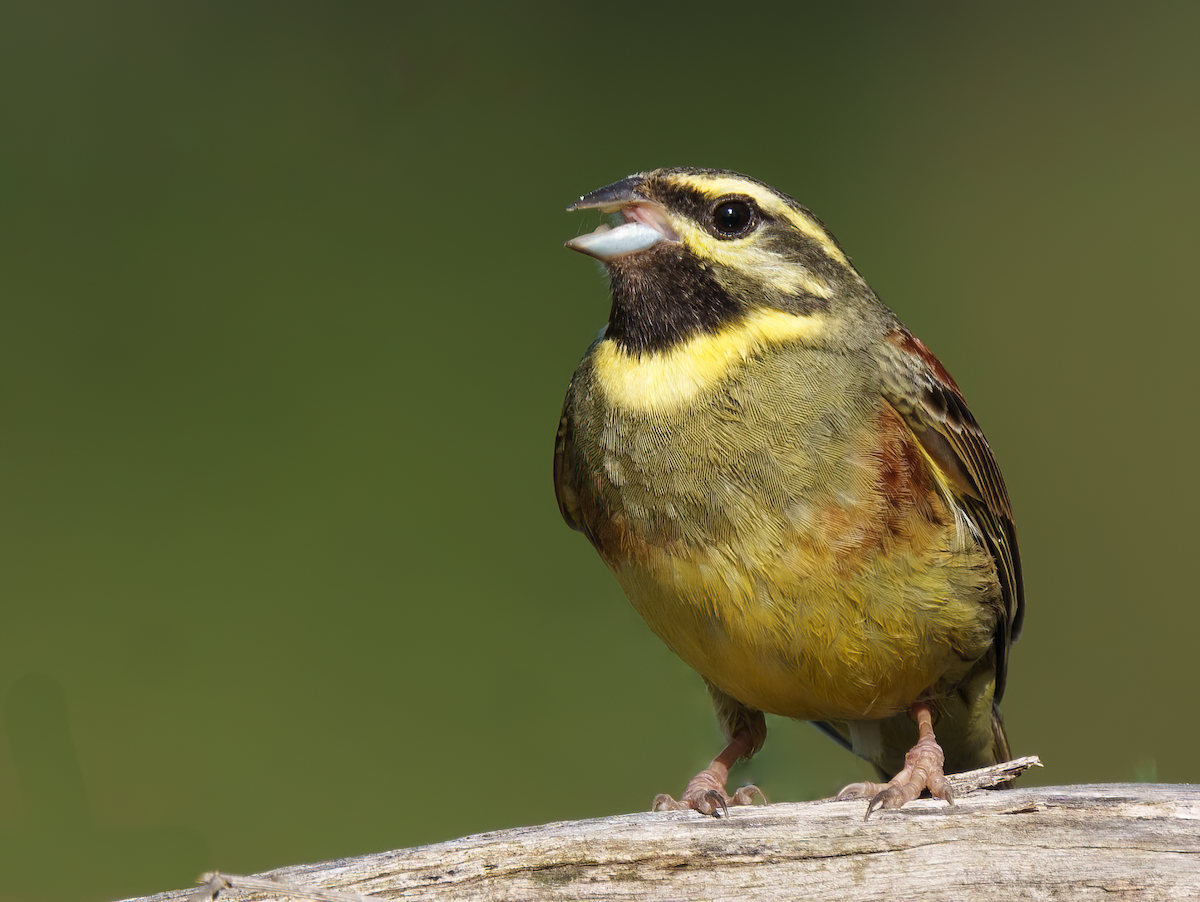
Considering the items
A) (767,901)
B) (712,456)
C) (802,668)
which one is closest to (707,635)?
(802,668)

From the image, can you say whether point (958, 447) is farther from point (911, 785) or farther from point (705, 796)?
point (705, 796)

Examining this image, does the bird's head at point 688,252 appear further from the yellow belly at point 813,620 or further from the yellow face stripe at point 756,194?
the yellow belly at point 813,620

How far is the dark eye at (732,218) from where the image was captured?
2896mm

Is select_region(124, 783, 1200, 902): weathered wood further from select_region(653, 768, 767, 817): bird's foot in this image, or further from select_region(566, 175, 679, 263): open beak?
select_region(566, 175, 679, 263): open beak

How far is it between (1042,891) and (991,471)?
44.6 inches

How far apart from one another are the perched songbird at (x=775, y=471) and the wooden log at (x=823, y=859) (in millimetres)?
194

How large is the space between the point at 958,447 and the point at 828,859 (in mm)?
1071

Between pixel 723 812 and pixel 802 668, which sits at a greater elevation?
pixel 802 668

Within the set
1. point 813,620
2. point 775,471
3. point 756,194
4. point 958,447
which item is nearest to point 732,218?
point 756,194

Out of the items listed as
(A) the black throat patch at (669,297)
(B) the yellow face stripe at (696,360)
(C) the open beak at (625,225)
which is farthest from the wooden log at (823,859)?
(C) the open beak at (625,225)

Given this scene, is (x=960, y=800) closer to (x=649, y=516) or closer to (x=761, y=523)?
(x=761, y=523)

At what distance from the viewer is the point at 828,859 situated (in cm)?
247

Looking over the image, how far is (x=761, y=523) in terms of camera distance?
270cm

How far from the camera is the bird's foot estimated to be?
291cm
